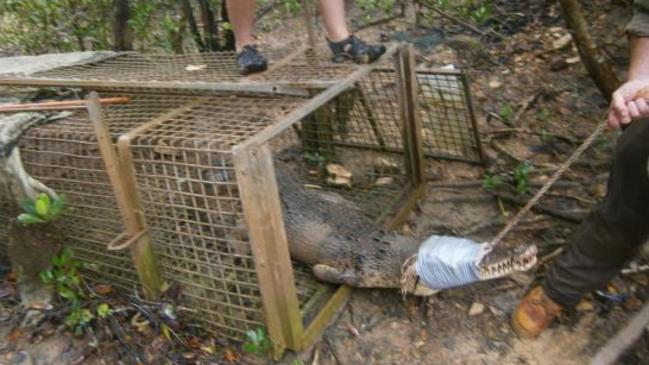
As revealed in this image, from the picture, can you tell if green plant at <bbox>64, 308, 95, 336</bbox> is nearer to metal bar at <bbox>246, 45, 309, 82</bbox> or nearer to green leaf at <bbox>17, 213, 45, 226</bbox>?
green leaf at <bbox>17, 213, 45, 226</bbox>

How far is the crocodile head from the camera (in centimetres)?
207

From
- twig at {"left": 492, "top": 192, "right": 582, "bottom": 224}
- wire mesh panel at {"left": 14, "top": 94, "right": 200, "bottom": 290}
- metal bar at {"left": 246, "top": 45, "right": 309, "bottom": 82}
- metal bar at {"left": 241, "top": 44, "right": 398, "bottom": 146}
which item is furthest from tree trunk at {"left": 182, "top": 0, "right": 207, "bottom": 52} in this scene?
twig at {"left": 492, "top": 192, "right": 582, "bottom": 224}

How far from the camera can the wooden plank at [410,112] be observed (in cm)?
283

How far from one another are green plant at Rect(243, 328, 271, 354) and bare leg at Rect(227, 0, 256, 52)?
4.45 ft

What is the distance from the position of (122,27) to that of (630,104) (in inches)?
134

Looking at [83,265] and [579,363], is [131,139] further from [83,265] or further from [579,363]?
[579,363]

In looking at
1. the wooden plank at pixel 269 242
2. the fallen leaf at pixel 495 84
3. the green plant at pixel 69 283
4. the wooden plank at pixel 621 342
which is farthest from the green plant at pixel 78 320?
the fallen leaf at pixel 495 84

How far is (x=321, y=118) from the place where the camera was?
3.33m

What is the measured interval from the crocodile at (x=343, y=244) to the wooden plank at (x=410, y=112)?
1.61ft

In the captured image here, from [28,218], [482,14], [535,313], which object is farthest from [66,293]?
[482,14]

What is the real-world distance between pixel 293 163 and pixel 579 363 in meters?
1.95

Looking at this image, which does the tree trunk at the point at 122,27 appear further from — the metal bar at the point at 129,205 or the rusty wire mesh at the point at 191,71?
the metal bar at the point at 129,205

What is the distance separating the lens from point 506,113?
12.6 ft

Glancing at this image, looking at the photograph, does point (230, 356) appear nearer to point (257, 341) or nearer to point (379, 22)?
point (257, 341)
